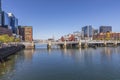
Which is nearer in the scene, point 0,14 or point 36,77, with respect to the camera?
point 36,77

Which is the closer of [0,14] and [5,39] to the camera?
[5,39]

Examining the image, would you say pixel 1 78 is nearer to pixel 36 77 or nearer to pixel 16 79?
pixel 16 79

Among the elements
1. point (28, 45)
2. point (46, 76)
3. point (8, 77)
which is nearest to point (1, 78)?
point (8, 77)

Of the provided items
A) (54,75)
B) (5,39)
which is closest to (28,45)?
(5,39)

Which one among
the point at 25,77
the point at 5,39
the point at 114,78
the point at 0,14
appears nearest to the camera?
the point at 114,78

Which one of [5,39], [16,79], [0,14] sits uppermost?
[0,14]

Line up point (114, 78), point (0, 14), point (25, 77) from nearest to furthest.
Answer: point (114, 78), point (25, 77), point (0, 14)

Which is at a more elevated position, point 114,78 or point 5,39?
point 5,39

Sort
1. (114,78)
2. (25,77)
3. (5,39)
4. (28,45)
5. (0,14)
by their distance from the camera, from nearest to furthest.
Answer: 1. (114,78)
2. (25,77)
3. (5,39)
4. (28,45)
5. (0,14)

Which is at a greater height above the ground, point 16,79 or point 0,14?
point 0,14

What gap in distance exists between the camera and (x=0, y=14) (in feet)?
643

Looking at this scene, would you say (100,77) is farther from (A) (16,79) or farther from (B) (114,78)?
(A) (16,79)

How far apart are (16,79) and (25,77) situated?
7.42ft

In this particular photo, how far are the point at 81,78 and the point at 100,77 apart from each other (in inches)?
137
